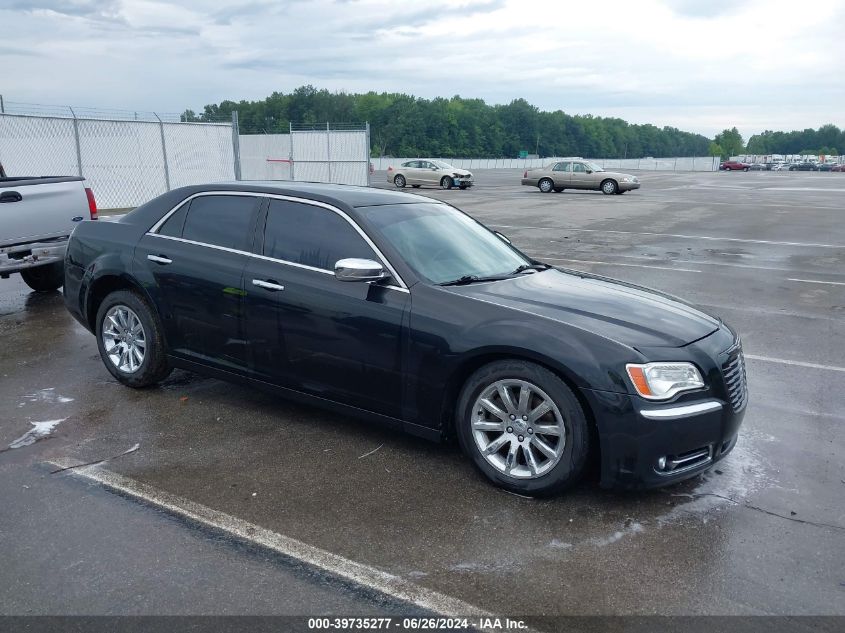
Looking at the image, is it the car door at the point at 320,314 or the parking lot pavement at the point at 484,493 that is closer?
the parking lot pavement at the point at 484,493

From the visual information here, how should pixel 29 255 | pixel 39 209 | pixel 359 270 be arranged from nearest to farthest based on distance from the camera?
pixel 359 270 → pixel 29 255 → pixel 39 209

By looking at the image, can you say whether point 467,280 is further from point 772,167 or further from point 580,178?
point 772,167

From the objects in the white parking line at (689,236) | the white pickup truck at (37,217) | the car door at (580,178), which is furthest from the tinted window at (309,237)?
the car door at (580,178)

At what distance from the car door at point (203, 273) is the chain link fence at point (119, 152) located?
14191mm

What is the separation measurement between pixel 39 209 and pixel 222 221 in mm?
4461

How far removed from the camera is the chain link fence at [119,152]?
17.5 metres

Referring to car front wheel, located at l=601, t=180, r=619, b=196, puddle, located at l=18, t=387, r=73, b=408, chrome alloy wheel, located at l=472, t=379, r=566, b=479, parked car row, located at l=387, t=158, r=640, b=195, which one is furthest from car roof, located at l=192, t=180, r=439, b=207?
parked car row, located at l=387, t=158, r=640, b=195

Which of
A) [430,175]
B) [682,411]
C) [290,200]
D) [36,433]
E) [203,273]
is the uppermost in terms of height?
[290,200]

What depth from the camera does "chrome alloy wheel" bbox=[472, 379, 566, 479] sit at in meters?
3.92

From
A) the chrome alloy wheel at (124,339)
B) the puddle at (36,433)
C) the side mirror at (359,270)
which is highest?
the side mirror at (359,270)

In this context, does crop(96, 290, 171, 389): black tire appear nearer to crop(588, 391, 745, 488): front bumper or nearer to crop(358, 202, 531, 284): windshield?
crop(358, 202, 531, 284): windshield

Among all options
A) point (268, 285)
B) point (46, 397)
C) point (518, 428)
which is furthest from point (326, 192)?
point (46, 397)

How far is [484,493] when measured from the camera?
161 inches

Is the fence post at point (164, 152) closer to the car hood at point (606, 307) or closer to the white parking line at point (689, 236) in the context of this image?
the white parking line at point (689, 236)
